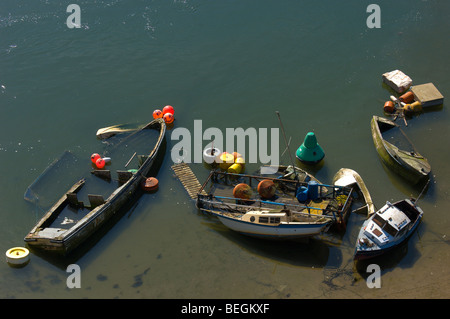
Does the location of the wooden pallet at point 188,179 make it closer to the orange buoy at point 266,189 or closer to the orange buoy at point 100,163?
the orange buoy at point 266,189

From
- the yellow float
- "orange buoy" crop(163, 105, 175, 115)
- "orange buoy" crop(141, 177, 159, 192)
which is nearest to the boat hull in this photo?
"orange buoy" crop(141, 177, 159, 192)

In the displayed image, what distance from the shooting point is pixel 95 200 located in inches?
1533

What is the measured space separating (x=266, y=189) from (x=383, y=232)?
31.1 feet

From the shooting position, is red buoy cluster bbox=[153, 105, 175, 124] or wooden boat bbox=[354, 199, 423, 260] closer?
wooden boat bbox=[354, 199, 423, 260]

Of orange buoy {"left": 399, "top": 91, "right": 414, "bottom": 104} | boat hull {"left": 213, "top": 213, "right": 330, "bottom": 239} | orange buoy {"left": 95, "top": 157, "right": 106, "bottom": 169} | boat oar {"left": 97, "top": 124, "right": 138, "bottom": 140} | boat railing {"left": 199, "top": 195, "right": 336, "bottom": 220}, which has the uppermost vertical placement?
orange buoy {"left": 399, "top": 91, "right": 414, "bottom": 104}

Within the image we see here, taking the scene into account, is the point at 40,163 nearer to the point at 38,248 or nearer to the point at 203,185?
the point at 38,248

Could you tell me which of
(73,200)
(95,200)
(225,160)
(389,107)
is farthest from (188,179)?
(389,107)

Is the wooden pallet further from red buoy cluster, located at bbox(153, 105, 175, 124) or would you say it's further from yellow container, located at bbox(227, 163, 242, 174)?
red buoy cluster, located at bbox(153, 105, 175, 124)

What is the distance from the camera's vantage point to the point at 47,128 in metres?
47.7

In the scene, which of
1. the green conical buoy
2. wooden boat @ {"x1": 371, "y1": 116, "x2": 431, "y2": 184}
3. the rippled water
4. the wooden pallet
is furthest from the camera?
the green conical buoy

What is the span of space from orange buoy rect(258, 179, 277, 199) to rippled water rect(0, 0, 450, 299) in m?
4.05

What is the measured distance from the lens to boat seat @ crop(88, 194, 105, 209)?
38.6 m

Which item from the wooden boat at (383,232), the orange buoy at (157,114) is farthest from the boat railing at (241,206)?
the orange buoy at (157,114)

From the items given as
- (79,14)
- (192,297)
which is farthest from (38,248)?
(79,14)
